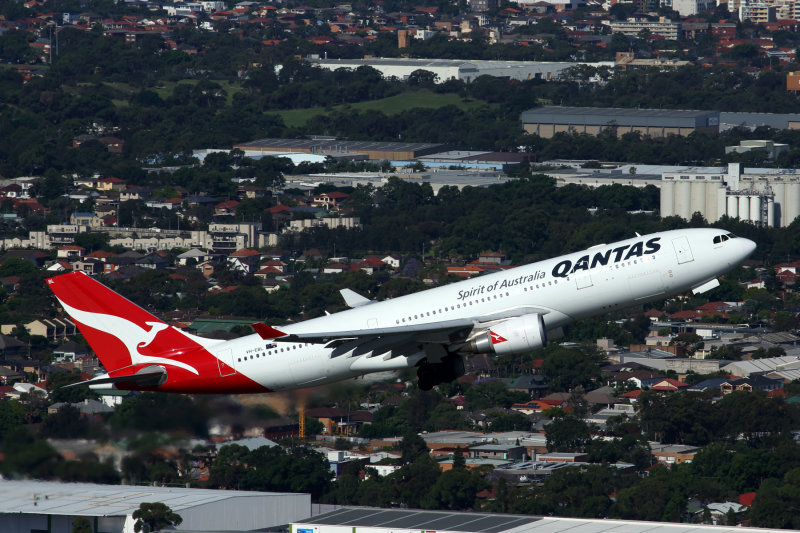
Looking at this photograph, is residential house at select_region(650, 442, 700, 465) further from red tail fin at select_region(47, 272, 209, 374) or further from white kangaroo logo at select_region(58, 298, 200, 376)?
white kangaroo logo at select_region(58, 298, 200, 376)

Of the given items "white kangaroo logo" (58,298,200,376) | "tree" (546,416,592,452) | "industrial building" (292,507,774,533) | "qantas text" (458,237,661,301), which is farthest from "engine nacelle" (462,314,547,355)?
"tree" (546,416,592,452)

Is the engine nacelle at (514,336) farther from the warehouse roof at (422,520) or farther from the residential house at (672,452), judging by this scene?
the residential house at (672,452)

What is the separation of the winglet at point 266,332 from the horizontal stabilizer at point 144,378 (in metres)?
7.85

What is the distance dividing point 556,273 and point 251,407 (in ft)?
53.6

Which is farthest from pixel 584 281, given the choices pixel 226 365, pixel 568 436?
pixel 568 436

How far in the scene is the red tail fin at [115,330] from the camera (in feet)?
249

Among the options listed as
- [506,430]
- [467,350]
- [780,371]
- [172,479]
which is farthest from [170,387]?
[780,371]

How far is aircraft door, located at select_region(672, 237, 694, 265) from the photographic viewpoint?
72.9 metres

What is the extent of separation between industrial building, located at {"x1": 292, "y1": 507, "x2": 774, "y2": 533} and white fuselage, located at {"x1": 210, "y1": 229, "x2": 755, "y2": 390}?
462 inches

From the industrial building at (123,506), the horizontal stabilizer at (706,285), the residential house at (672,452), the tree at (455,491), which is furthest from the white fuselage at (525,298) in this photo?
the residential house at (672,452)

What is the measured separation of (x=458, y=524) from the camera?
85.5m

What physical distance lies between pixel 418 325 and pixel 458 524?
17.6 m

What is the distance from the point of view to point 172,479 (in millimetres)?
113625

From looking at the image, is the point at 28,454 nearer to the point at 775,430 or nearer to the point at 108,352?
the point at 108,352
